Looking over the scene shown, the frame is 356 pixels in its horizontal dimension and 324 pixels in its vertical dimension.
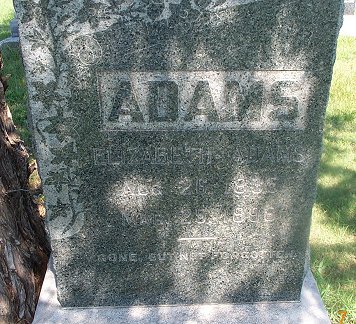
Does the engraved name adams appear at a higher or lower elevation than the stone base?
higher

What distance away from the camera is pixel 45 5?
63.9 inches

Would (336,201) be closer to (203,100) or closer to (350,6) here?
(203,100)

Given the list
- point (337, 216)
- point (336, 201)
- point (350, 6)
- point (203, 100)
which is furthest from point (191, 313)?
point (350, 6)

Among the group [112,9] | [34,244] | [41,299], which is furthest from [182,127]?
[34,244]

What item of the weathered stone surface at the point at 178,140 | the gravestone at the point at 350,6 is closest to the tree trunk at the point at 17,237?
the weathered stone surface at the point at 178,140

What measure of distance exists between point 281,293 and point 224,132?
827 millimetres

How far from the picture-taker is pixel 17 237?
2480mm

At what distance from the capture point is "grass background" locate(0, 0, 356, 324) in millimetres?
2811

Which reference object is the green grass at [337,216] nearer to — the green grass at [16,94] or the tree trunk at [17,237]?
the tree trunk at [17,237]

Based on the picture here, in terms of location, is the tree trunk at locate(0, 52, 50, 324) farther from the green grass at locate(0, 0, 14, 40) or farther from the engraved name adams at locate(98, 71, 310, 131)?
the green grass at locate(0, 0, 14, 40)

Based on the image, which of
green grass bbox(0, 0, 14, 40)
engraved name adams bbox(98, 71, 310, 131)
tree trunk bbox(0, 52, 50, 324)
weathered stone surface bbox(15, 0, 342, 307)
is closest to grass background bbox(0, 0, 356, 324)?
weathered stone surface bbox(15, 0, 342, 307)

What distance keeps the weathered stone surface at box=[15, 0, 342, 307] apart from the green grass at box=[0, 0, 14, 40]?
751cm

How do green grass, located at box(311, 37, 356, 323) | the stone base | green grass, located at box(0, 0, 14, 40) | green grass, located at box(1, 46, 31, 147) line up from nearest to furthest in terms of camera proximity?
the stone base < green grass, located at box(311, 37, 356, 323) < green grass, located at box(1, 46, 31, 147) < green grass, located at box(0, 0, 14, 40)

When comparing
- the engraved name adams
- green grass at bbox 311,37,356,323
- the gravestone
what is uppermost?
the gravestone
